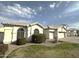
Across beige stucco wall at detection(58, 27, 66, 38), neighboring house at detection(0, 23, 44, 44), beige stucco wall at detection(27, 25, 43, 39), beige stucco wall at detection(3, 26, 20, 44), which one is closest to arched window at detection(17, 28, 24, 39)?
neighboring house at detection(0, 23, 44, 44)

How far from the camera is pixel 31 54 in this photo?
14.1 meters

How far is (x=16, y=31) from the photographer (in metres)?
19.5

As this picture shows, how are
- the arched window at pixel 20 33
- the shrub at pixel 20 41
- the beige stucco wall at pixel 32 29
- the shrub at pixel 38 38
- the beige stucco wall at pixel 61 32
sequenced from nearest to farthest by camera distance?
the shrub at pixel 20 41
the shrub at pixel 38 38
the arched window at pixel 20 33
the beige stucco wall at pixel 32 29
the beige stucco wall at pixel 61 32

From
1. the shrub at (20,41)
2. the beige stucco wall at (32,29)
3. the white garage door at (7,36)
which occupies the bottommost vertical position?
the shrub at (20,41)

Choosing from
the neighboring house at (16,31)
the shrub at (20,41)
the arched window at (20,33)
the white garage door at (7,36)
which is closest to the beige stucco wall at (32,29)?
the neighboring house at (16,31)

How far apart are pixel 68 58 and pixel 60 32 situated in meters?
15.8

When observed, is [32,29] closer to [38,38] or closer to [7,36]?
[38,38]

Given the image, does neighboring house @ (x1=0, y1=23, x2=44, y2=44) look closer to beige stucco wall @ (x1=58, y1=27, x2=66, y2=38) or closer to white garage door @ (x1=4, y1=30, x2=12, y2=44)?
white garage door @ (x1=4, y1=30, x2=12, y2=44)

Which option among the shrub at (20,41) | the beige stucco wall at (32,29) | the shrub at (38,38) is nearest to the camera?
the shrub at (20,41)

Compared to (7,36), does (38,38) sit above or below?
below

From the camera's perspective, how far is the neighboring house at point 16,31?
18.8 metres

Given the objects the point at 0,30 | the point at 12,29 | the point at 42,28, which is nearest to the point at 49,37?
the point at 42,28

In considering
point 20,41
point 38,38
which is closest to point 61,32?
point 38,38

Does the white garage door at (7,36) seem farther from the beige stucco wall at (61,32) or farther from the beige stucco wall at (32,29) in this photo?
the beige stucco wall at (61,32)
